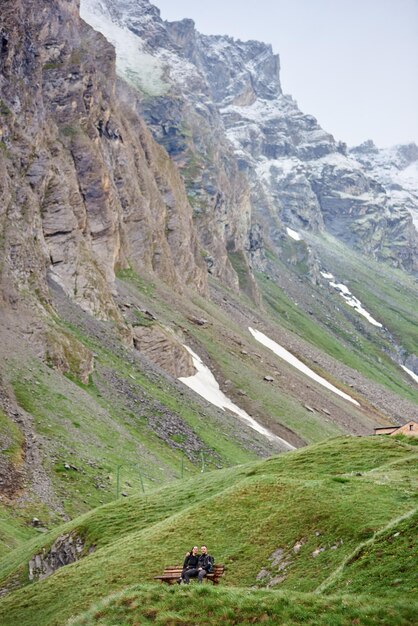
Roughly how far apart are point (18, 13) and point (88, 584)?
335 ft

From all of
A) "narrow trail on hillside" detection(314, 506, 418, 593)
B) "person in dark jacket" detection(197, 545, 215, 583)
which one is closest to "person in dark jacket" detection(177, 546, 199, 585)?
"person in dark jacket" detection(197, 545, 215, 583)

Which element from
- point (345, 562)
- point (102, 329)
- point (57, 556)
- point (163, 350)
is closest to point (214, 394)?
point (163, 350)

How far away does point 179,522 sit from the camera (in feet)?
120

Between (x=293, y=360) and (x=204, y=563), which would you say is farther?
(x=293, y=360)

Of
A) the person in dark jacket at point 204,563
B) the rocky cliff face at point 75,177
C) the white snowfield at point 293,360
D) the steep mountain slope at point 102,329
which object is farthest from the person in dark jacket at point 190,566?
the white snowfield at point 293,360

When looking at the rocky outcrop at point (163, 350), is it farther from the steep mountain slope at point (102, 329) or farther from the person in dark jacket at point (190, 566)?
the person in dark jacket at point (190, 566)

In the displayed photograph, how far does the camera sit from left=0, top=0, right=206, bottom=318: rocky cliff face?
105375 millimetres

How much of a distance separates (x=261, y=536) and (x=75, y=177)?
103500 mm

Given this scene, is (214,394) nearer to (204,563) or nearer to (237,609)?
(204,563)

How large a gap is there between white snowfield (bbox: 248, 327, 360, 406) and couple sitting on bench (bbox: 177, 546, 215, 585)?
137 m

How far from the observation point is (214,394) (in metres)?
120

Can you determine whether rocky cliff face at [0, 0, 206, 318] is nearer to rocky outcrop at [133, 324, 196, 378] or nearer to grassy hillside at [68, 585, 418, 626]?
rocky outcrop at [133, 324, 196, 378]

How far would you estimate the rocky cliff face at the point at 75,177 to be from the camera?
105 m

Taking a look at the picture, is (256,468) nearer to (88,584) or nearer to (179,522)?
(179,522)
